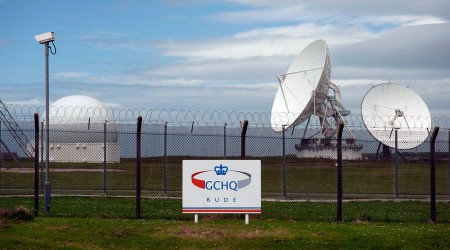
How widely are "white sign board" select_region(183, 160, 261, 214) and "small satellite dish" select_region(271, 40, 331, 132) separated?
2922 centimetres

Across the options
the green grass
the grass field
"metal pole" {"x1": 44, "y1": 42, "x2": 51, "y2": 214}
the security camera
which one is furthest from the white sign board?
the security camera

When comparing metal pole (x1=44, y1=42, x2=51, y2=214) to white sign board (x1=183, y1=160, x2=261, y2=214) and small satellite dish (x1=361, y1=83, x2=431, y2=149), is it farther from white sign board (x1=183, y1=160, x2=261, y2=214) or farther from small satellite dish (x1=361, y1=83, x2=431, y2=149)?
small satellite dish (x1=361, y1=83, x2=431, y2=149)

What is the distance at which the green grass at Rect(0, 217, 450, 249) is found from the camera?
13.6 meters

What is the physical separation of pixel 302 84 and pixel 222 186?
32459mm

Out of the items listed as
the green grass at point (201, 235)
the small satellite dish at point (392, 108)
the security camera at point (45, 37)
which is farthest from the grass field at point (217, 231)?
the small satellite dish at point (392, 108)

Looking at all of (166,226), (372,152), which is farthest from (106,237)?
(372,152)

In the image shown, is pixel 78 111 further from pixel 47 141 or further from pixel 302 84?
pixel 47 141

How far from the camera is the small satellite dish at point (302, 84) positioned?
153ft

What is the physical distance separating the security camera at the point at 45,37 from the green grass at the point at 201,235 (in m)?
4.61

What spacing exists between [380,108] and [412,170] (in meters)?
5.71

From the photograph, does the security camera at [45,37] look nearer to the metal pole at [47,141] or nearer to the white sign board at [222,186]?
the metal pole at [47,141]

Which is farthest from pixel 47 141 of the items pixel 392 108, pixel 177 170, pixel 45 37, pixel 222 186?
pixel 392 108

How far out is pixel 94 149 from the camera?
4819cm

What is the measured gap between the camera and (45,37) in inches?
714
